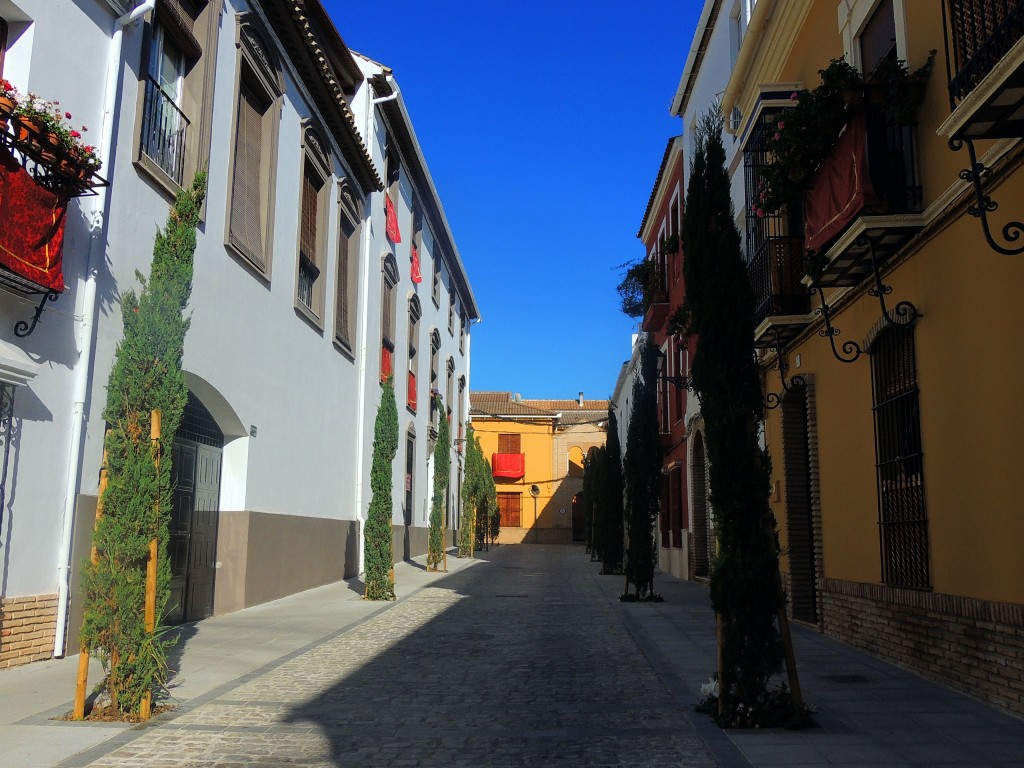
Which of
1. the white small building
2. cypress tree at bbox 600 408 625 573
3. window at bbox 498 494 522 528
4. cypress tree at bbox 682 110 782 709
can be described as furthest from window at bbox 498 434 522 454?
cypress tree at bbox 682 110 782 709

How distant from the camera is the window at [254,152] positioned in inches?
495

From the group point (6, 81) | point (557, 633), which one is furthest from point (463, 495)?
point (6, 81)

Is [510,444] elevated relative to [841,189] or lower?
elevated

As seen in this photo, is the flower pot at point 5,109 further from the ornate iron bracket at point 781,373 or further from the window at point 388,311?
the window at point 388,311

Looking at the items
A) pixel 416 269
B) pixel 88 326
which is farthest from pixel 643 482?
pixel 416 269

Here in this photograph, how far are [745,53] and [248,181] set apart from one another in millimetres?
7531

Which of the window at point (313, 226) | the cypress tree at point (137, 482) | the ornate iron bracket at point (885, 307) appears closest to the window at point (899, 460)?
the ornate iron bracket at point (885, 307)

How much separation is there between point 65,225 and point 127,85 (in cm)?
207

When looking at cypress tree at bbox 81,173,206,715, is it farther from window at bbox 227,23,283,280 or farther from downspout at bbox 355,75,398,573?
downspout at bbox 355,75,398,573

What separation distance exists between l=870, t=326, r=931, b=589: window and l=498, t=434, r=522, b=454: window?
44.8 metres

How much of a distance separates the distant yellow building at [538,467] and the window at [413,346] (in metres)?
25.4

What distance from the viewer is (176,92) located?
10.9 m

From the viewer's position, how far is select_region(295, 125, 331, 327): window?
15664 mm

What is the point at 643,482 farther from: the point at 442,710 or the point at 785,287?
the point at 442,710
